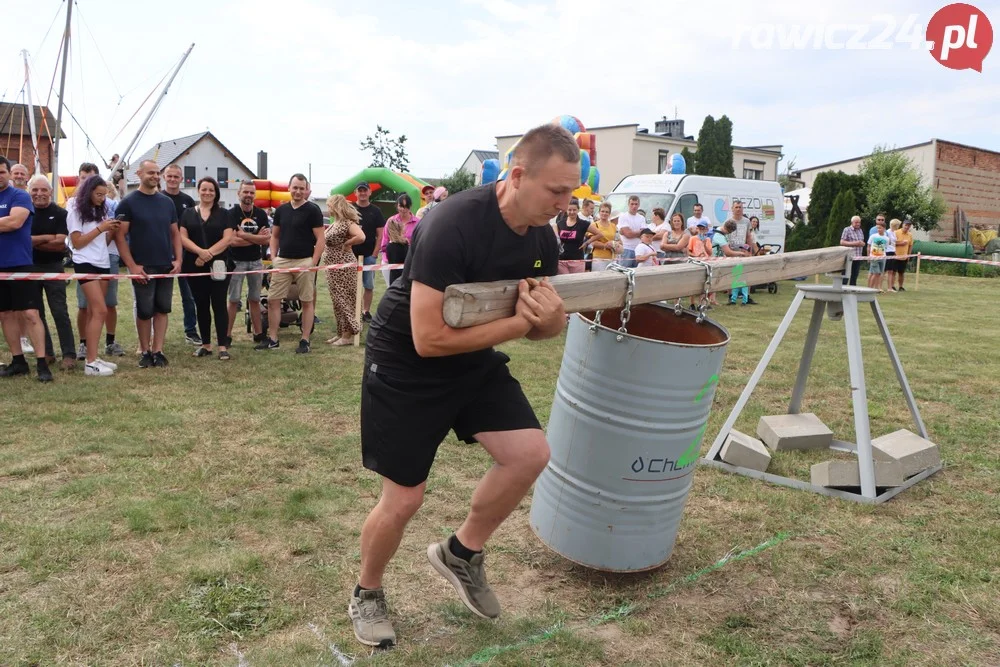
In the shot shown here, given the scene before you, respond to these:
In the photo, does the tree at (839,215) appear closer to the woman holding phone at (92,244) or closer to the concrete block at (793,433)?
the concrete block at (793,433)

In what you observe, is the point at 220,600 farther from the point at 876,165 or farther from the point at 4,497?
the point at 876,165

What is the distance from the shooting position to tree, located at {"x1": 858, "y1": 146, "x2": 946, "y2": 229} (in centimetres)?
2853

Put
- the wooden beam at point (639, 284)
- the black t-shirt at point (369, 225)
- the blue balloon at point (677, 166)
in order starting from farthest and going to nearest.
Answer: the blue balloon at point (677, 166) < the black t-shirt at point (369, 225) < the wooden beam at point (639, 284)

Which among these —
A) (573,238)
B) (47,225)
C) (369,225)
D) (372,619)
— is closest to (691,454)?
(372,619)

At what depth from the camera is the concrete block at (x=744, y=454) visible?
452cm

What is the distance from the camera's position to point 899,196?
2866cm

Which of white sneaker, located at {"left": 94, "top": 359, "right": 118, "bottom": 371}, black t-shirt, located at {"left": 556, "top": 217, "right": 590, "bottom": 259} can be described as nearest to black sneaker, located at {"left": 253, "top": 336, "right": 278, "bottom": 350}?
white sneaker, located at {"left": 94, "top": 359, "right": 118, "bottom": 371}

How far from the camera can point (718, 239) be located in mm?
13734

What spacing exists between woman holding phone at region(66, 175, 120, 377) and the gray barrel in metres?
4.92

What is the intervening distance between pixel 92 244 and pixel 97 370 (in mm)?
1096

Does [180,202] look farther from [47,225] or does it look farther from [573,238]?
[573,238]

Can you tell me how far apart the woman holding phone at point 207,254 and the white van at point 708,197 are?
9.54 meters

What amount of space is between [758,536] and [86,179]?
20.1 feet

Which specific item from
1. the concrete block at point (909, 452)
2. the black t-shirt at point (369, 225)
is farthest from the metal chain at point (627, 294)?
the black t-shirt at point (369, 225)
